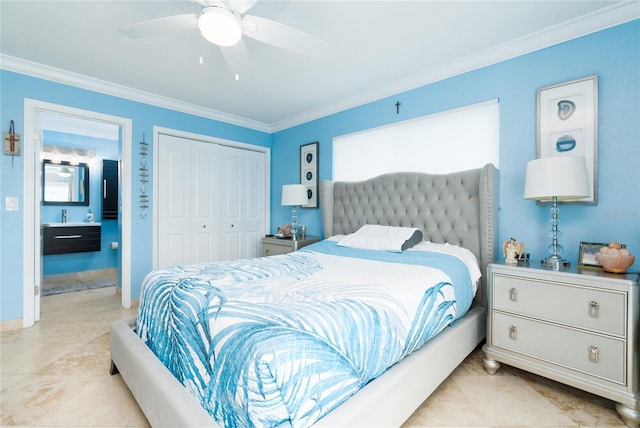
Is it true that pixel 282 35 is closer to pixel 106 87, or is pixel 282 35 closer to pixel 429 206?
pixel 429 206

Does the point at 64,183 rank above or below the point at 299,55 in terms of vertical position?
below

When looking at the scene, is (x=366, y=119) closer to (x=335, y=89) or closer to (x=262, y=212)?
(x=335, y=89)

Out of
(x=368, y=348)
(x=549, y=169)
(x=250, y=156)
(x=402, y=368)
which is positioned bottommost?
(x=402, y=368)

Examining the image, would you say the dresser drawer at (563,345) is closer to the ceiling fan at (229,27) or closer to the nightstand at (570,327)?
the nightstand at (570,327)

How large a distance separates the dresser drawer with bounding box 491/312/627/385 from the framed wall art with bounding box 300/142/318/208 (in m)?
2.61

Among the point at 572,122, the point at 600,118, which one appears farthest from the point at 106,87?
the point at 600,118

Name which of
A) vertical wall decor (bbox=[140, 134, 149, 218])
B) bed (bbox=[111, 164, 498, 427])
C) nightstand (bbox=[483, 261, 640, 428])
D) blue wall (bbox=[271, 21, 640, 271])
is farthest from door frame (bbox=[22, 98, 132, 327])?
nightstand (bbox=[483, 261, 640, 428])

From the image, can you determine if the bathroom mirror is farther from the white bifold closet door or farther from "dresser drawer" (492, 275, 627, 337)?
"dresser drawer" (492, 275, 627, 337)

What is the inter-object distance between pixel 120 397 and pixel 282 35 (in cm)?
238

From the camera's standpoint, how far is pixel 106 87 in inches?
126

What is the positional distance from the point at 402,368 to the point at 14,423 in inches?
79.8

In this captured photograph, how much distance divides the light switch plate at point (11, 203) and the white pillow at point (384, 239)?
310cm

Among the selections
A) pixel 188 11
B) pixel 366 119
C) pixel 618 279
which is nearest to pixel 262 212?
pixel 366 119

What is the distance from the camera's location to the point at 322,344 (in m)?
1.03
